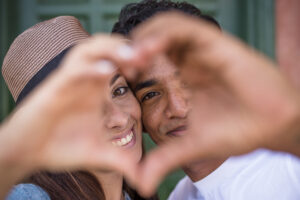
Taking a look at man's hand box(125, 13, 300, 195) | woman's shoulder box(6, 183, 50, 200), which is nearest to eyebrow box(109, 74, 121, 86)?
woman's shoulder box(6, 183, 50, 200)

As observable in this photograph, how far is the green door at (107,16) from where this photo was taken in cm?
246

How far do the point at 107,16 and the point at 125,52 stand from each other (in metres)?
2.07

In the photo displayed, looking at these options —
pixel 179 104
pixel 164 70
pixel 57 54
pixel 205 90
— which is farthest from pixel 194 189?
pixel 205 90

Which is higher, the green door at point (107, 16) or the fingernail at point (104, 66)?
the fingernail at point (104, 66)

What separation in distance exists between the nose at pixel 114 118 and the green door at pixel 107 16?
45.0 inches

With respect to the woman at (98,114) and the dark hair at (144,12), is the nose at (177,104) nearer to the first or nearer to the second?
the woman at (98,114)

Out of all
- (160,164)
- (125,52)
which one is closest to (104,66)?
(125,52)

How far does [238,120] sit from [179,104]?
93 centimetres

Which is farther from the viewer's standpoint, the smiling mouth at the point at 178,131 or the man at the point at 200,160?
the smiling mouth at the point at 178,131

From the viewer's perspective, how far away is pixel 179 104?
1.63m

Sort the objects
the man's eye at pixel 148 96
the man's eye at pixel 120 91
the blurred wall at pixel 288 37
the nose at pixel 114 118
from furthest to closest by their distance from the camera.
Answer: the blurred wall at pixel 288 37, the man's eye at pixel 148 96, the man's eye at pixel 120 91, the nose at pixel 114 118

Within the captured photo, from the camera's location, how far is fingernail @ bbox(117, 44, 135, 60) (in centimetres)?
61

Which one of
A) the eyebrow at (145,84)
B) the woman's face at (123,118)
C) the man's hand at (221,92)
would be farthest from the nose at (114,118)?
the man's hand at (221,92)

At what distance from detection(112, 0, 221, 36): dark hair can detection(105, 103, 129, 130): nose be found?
50 centimetres
